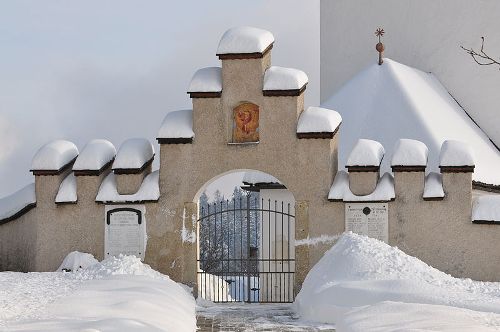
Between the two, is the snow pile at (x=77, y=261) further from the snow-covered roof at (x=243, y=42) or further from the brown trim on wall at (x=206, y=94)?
the snow-covered roof at (x=243, y=42)

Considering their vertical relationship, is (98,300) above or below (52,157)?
below

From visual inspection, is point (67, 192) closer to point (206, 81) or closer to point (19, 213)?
point (19, 213)

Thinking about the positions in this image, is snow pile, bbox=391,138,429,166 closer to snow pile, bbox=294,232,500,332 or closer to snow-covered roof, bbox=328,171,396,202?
snow-covered roof, bbox=328,171,396,202

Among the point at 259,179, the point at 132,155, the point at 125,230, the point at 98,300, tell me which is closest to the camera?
the point at 98,300

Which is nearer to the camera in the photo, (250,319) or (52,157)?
(250,319)

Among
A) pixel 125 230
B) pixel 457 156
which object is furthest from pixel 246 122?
pixel 457 156

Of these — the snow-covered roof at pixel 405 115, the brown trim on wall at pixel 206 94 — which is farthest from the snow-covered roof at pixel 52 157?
the snow-covered roof at pixel 405 115

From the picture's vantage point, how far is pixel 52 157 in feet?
73.0

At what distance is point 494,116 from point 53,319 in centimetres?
1685

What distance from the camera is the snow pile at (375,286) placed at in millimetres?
16438

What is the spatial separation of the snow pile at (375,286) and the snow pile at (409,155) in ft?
7.15

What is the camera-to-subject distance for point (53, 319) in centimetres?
1418

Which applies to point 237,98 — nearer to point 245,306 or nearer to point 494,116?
point 245,306

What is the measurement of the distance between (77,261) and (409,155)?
782 centimetres
